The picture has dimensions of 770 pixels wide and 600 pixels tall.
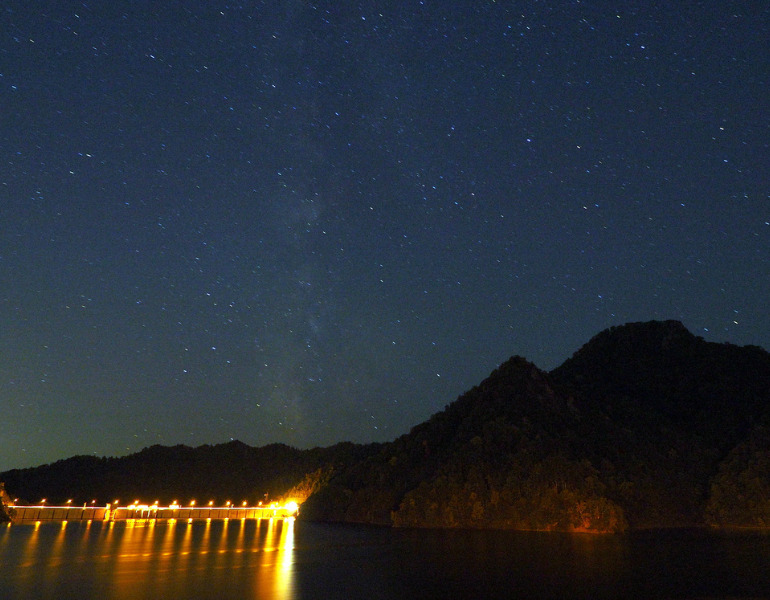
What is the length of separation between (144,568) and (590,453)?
61.0 meters

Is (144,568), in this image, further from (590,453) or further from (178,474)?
(178,474)

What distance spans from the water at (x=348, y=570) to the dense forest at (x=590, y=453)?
26.9m

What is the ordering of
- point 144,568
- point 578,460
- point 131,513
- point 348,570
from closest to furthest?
point 144,568
point 348,570
point 131,513
point 578,460

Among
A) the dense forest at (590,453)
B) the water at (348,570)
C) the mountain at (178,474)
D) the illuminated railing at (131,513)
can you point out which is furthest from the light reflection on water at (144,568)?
the mountain at (178,474)

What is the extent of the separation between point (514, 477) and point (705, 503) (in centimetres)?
2766

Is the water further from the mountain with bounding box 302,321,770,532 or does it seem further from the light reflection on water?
the mountain with bounding box 302,321,770,532

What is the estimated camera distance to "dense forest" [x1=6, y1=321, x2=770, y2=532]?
195 feet

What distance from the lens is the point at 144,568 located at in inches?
783

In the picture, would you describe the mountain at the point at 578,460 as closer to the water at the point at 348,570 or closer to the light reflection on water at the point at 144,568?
the water at the point at 348,570

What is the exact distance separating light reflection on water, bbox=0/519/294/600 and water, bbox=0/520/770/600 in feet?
0.11

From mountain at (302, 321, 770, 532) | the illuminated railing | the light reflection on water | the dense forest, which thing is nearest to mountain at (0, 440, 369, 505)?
the dense forest

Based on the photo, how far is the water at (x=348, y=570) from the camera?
53.5ft

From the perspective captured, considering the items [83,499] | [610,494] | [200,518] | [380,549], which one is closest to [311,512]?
[200,518]

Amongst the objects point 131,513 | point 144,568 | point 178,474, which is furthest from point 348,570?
point 178,474
